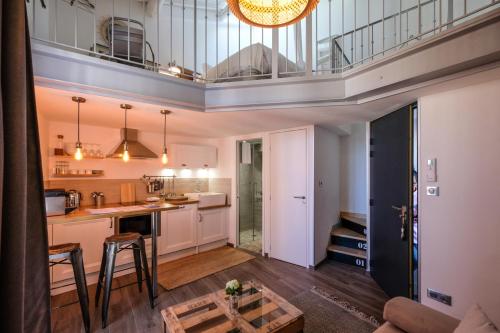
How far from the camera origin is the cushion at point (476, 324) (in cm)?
104

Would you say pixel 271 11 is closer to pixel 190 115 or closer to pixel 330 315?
pixel 190 115

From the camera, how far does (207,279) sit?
3.12 meters

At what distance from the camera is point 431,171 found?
2.06 metres

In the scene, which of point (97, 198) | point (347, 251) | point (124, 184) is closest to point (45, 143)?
point (97, 198)

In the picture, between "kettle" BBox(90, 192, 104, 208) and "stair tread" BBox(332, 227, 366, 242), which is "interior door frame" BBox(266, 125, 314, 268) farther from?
"kettle" BBox(90, 192, 104, 208)

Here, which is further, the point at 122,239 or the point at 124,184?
the point at 124,184

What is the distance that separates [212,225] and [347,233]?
2.33 m

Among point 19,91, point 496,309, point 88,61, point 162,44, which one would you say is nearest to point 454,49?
point 496,309

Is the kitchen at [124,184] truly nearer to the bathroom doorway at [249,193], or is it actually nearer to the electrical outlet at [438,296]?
the bathroom doorway at [249,193]

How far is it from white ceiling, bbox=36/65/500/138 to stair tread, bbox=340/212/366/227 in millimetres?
1670

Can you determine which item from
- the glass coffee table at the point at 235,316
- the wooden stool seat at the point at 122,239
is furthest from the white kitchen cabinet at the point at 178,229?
the glass coffee table at the point at 235,316

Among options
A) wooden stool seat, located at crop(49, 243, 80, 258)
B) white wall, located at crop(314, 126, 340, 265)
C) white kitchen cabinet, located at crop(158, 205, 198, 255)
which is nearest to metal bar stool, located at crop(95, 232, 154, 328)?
wooden stool seat, located at crop(49, 243, 80, 258)

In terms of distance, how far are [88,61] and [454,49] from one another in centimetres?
282

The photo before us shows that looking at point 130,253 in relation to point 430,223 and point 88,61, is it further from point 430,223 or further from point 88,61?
point 430,223
